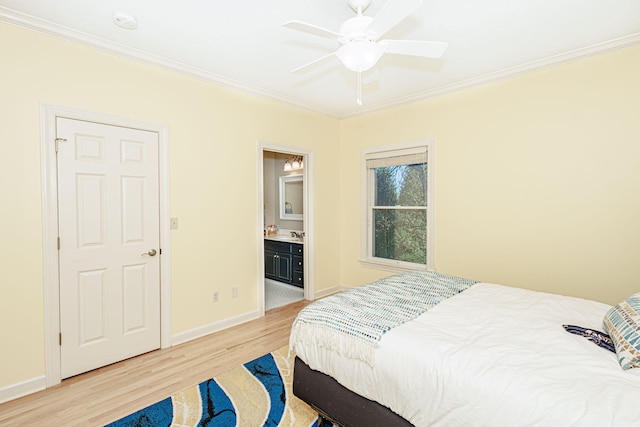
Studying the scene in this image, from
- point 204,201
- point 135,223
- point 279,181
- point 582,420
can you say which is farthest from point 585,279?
point 279,181

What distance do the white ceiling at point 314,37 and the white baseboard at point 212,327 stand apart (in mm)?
2597

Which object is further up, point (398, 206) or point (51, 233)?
point (398, 206)

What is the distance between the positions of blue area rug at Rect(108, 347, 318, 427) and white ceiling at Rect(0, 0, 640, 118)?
2.73 meters

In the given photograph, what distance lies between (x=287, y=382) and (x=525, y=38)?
3348mm

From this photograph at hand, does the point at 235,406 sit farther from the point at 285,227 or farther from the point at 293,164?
the point at 293,164

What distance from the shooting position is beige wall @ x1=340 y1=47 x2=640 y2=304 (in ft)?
8.70

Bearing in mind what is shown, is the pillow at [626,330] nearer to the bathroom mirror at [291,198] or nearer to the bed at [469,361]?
the bed at [469,361]

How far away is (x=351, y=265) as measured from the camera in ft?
15.5

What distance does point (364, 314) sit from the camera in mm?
1888

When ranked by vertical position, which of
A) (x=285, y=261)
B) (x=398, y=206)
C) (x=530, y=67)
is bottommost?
(x=285, y=261)

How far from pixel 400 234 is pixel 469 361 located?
115 inches

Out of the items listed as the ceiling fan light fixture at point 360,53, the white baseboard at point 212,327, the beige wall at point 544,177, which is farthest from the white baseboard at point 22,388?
the beige wall at point 544,177

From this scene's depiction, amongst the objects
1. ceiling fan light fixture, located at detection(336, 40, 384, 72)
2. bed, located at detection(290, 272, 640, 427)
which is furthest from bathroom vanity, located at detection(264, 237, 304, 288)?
ceiling fan light fixture, located at detection(336, 40, 384, 72)

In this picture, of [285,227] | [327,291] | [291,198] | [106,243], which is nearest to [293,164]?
[291,198]
